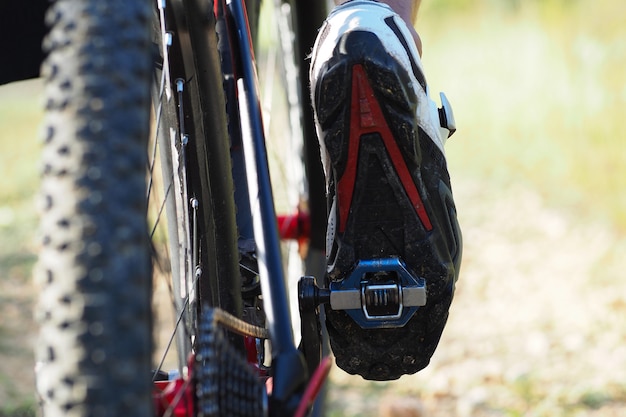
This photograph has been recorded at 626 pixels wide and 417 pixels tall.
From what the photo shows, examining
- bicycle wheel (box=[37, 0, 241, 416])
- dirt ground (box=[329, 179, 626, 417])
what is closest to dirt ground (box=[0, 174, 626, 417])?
dirt ground (box=[329, 179, 626, 417])

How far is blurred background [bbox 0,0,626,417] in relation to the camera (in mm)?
2346

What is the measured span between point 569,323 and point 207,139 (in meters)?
1.81

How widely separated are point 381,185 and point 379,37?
0.54 feet

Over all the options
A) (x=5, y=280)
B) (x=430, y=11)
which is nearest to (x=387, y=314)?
(x=5, y=280)

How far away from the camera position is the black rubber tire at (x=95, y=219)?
641 mm

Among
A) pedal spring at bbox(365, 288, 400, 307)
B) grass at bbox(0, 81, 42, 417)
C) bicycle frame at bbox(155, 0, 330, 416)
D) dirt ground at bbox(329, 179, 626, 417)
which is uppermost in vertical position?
bicycle frame at bbox(155, 0, 330, 416)

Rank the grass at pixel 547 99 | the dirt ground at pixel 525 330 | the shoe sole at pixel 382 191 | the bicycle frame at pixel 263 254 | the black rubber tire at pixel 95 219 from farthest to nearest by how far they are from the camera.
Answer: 1. the grass at pixel 547 99
2. the dirt ground at pixel 525 330
3. the shoe sole at pixel 382 191
4. the bicycle frame at pixel 263 254
5. the black rubber tire at pixel 95 219

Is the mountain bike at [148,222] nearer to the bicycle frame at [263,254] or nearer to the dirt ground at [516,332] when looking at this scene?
the bicycle frame at [263,254]

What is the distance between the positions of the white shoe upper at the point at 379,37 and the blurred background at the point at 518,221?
Result: 115 cm

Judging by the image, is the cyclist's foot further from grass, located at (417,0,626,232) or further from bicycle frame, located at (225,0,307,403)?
grass, located at (417,0,626,232)

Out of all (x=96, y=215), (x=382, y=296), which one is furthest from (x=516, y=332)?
(x=96, y=215)

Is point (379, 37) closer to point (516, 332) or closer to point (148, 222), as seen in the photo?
point (148, 222)

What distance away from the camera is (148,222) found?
79cm

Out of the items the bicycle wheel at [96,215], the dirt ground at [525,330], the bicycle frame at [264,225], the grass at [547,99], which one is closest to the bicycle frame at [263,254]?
the bicycle frame at [264,225]
